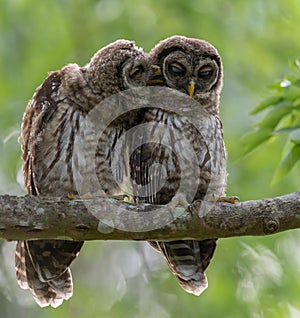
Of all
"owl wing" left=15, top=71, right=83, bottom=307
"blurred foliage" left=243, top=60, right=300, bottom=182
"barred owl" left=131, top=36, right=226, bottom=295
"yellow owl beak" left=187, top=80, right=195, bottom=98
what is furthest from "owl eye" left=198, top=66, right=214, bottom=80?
"owl wing" left=15, top=71, right=83, bottom=307

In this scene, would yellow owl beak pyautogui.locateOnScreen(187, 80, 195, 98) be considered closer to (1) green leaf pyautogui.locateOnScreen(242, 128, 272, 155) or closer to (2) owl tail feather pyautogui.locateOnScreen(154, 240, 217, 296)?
(1) green leaf pyautogui.locateOnScreen(242, 128, 272, 155)

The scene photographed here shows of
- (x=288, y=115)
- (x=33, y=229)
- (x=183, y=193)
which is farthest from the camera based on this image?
(x=183, y=193)

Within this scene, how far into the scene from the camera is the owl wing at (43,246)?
15.6 ft

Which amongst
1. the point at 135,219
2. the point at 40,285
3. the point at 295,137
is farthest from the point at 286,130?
the point at 40,285

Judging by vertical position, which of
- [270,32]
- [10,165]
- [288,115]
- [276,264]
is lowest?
[276,264]

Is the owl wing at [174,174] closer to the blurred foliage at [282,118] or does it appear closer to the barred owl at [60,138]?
the barred owl at [60,138]

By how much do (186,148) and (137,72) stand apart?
1.94ft

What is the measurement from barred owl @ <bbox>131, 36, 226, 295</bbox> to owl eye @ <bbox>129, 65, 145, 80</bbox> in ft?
0.33

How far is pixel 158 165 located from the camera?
4645mm

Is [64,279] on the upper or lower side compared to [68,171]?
lower

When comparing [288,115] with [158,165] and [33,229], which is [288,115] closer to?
[158,165]

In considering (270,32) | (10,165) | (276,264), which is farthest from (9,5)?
(276,264)

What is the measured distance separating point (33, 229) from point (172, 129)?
1302 millimetres

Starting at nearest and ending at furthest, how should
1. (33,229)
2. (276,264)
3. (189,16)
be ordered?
(33,229)
(276,264)
(189,16)
